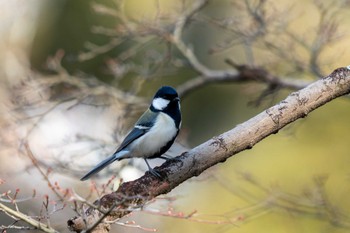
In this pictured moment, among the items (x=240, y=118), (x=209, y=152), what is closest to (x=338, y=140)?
(x=240, y=118)

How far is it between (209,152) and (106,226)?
1.99 feet

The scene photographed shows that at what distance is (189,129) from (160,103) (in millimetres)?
3332

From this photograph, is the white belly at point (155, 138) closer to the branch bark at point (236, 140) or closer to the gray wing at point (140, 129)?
the gray wing at point (140, 129)

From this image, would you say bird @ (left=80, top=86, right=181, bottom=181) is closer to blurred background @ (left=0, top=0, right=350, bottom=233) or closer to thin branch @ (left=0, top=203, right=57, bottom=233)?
blurred background @ (left=0, top=0, right=350, bottom=233)

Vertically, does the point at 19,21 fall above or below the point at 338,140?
above

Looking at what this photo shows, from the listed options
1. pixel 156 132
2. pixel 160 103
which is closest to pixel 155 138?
pixel 156 132

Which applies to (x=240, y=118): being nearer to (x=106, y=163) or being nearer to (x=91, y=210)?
(x=106, y=163)

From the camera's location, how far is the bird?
11.9 feet

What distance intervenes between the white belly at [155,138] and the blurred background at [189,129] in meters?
0.30

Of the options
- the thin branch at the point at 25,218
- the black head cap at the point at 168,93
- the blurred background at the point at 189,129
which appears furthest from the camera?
the blurred background at the point at 189,129

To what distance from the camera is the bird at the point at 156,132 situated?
142 inches

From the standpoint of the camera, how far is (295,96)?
3.05 meters

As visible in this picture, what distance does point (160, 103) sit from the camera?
12.4ft

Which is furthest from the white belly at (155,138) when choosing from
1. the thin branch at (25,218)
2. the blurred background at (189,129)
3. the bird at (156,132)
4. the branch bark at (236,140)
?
the thin branch at (25,218)
